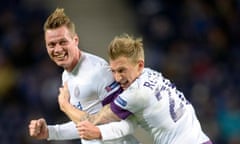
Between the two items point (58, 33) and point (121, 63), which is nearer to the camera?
point (121, 63)

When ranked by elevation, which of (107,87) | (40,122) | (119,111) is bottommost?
(40,122)

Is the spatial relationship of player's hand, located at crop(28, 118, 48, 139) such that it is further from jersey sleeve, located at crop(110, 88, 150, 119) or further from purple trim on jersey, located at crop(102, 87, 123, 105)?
jersey sleeve, located at crop(110, 88, 150, 119)

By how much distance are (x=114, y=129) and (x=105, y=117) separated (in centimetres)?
11

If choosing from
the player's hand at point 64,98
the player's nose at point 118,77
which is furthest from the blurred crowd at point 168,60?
the player's nose at point 118,77

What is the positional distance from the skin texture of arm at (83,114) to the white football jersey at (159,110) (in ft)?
0.17

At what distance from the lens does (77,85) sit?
19.3 feet

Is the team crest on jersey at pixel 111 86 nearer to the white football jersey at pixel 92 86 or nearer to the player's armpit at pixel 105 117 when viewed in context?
the white football jersey at pixel 92 86

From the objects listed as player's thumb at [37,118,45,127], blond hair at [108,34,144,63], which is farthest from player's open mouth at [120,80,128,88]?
player's thumb at [37,118,45,127]

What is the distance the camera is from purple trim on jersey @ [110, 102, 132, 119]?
5621mm

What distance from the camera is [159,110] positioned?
5.57 metres

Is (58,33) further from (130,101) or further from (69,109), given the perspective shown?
(130,101)

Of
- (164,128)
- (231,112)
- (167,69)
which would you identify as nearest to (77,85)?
(164,128)

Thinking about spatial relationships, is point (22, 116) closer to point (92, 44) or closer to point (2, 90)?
point (2, 90)

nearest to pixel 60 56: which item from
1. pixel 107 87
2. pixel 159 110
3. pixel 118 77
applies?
pixel 107 87
